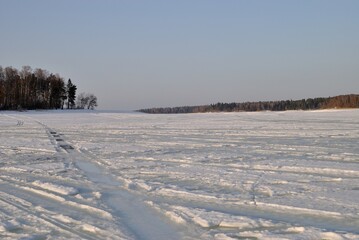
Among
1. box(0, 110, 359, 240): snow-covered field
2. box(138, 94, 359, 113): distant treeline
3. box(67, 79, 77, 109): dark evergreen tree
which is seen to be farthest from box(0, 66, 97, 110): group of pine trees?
box(0, 110, 359, 240): snow-covered field

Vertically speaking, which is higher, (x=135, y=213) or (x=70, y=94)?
(x=70, y=94)

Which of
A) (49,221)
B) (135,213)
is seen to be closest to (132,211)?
(135,213)

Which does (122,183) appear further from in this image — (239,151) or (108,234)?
(239,151)

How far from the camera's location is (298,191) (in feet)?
20.2

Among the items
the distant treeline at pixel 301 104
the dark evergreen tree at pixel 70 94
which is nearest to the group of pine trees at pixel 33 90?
the dark evergreen tree at pixel 70 94

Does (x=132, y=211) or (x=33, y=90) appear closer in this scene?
(x=132, y=211)

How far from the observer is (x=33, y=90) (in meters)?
72.1

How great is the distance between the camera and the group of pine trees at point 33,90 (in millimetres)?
67875

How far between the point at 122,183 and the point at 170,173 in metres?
1.25

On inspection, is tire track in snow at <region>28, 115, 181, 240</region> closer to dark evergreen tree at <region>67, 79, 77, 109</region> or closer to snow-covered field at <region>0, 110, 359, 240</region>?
snow-covered field at <region>0, 110, 359, 240</region>

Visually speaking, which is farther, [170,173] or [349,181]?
[170,173]

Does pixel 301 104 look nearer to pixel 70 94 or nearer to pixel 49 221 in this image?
pixel 70 94

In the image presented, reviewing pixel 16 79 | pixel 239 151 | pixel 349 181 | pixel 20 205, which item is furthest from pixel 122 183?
pixel 16 79

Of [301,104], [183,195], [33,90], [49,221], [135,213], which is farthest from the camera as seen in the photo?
[301,104]
